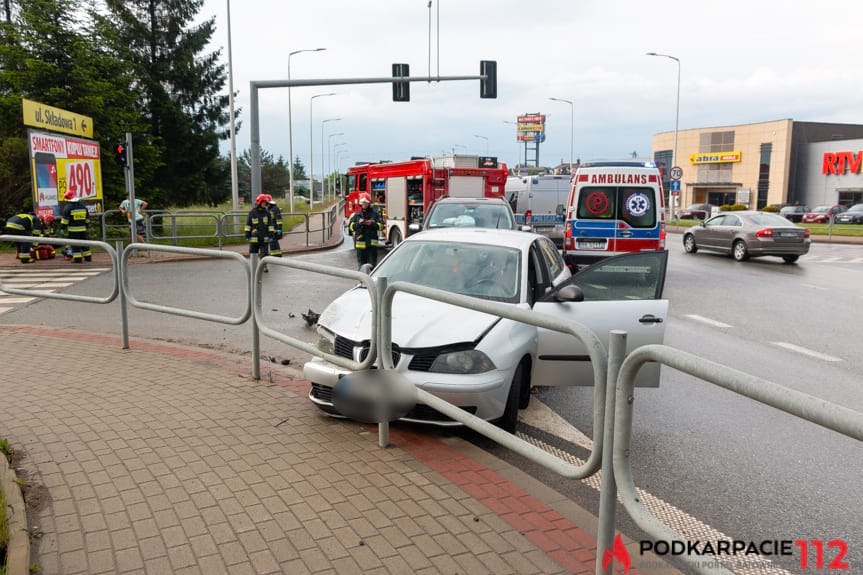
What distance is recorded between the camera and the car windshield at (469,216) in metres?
15.5

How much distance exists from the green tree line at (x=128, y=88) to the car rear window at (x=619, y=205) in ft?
62.4

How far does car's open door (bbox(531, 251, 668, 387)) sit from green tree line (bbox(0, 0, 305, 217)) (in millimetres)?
23943

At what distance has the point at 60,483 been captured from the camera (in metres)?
3.94

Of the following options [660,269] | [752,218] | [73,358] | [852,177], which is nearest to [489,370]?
[660,269]

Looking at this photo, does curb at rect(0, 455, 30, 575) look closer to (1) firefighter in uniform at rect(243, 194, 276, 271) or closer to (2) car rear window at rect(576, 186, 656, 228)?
(1) firefighter in uniform at rect(243, 194, 276, 271)

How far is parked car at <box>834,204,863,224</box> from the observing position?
4741 cm

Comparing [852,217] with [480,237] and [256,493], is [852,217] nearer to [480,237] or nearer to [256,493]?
[480,237]

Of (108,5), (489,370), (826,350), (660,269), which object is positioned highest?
(108,5)

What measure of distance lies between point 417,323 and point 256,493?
5.54ft

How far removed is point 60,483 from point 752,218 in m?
19.9

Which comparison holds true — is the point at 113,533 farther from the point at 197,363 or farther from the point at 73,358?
the point at 73,358

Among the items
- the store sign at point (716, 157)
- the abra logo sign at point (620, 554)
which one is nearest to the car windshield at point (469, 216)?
the abra logo sign at point (620, 554)

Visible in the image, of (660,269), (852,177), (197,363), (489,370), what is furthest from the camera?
(852,177)

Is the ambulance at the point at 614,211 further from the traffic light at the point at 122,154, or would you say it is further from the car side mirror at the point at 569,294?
the traffic light at the point at 122,154
